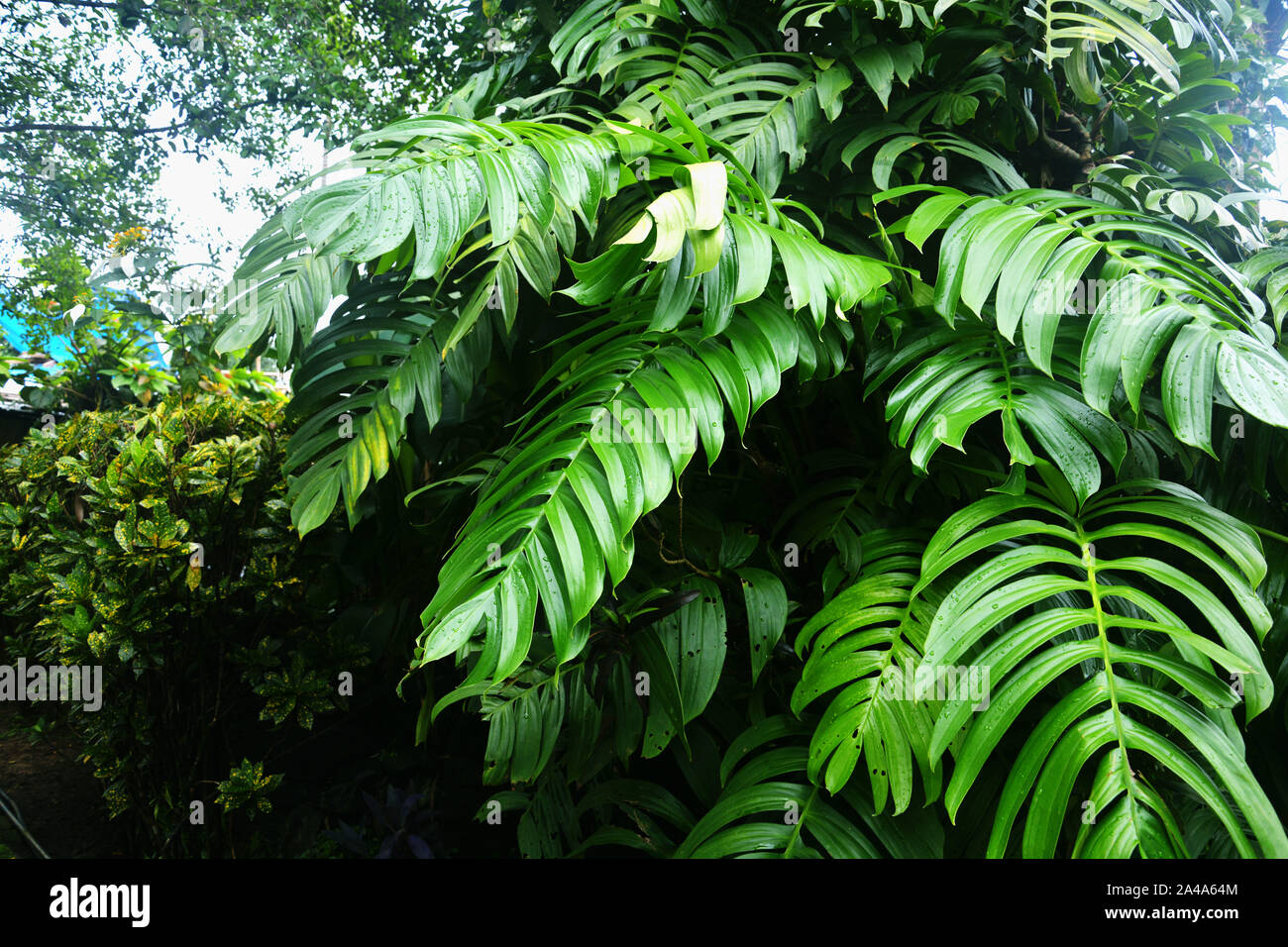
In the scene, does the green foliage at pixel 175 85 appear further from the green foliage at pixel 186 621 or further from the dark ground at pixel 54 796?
the dark ground at pixel 54 796

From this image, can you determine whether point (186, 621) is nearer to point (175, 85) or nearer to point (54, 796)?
point (54, 796)

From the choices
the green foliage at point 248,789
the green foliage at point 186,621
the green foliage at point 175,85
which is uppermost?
the green foliage at point 175,85

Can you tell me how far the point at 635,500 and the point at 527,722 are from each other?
19.5 inches

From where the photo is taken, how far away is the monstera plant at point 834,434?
0.89 m

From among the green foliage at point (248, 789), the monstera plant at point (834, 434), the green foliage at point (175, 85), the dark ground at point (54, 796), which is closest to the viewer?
the monstera plant at point (834, 434)

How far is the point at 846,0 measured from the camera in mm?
1425

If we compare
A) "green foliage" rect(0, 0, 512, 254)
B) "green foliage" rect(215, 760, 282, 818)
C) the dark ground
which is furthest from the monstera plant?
"green foliage" rect(0, 0, 512, 254)

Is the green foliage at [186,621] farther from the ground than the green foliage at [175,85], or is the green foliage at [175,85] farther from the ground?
the green foliage at [175,85]

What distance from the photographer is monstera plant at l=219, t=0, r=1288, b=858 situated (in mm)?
889

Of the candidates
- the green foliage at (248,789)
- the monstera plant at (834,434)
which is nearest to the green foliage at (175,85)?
the monstera plant at (834,434)

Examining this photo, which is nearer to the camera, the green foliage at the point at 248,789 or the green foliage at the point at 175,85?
the green foliage at the point at 248,789

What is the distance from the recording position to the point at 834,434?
1.53 meters
